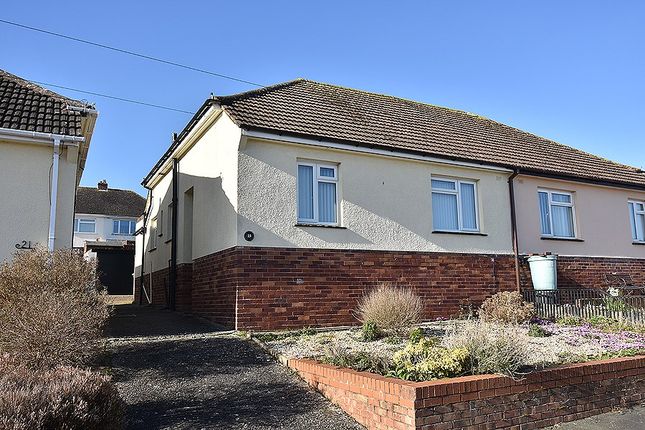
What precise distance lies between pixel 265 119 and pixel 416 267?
456cm

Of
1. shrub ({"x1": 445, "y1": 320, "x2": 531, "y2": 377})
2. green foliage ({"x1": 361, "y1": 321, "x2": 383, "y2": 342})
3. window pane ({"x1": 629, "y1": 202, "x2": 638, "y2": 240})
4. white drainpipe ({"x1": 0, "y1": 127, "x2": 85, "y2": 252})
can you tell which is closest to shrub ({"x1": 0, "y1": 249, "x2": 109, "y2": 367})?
white drainpipe ({"x1": 0, "y1": 127, "x2": 85, "y2": 252})

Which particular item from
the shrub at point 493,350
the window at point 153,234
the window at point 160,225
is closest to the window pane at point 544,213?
the shrub at point 493,350

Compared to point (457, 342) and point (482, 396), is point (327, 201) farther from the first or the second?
point (482, 396)

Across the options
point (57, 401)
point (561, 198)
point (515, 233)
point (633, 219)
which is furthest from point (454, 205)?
point (57, 401)

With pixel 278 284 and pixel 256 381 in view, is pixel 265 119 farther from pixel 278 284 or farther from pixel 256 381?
pixel 256 381

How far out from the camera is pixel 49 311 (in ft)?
19.3

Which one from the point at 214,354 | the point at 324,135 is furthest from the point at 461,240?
the point at 214,354

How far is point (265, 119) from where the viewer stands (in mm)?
10773

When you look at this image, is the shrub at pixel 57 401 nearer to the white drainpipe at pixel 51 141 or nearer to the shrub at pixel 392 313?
the shrub at pixel 392 313

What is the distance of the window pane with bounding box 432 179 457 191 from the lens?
Result: 494 inches

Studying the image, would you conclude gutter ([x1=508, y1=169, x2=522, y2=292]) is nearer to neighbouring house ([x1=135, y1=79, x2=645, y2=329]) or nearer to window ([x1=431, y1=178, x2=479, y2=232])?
neighbouring house ([x1=135, y1=79, x2=645, y2=329])

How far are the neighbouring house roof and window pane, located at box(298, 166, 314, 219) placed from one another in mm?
41857

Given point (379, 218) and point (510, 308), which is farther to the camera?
point (379, 218)

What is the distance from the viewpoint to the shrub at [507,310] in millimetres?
10289
